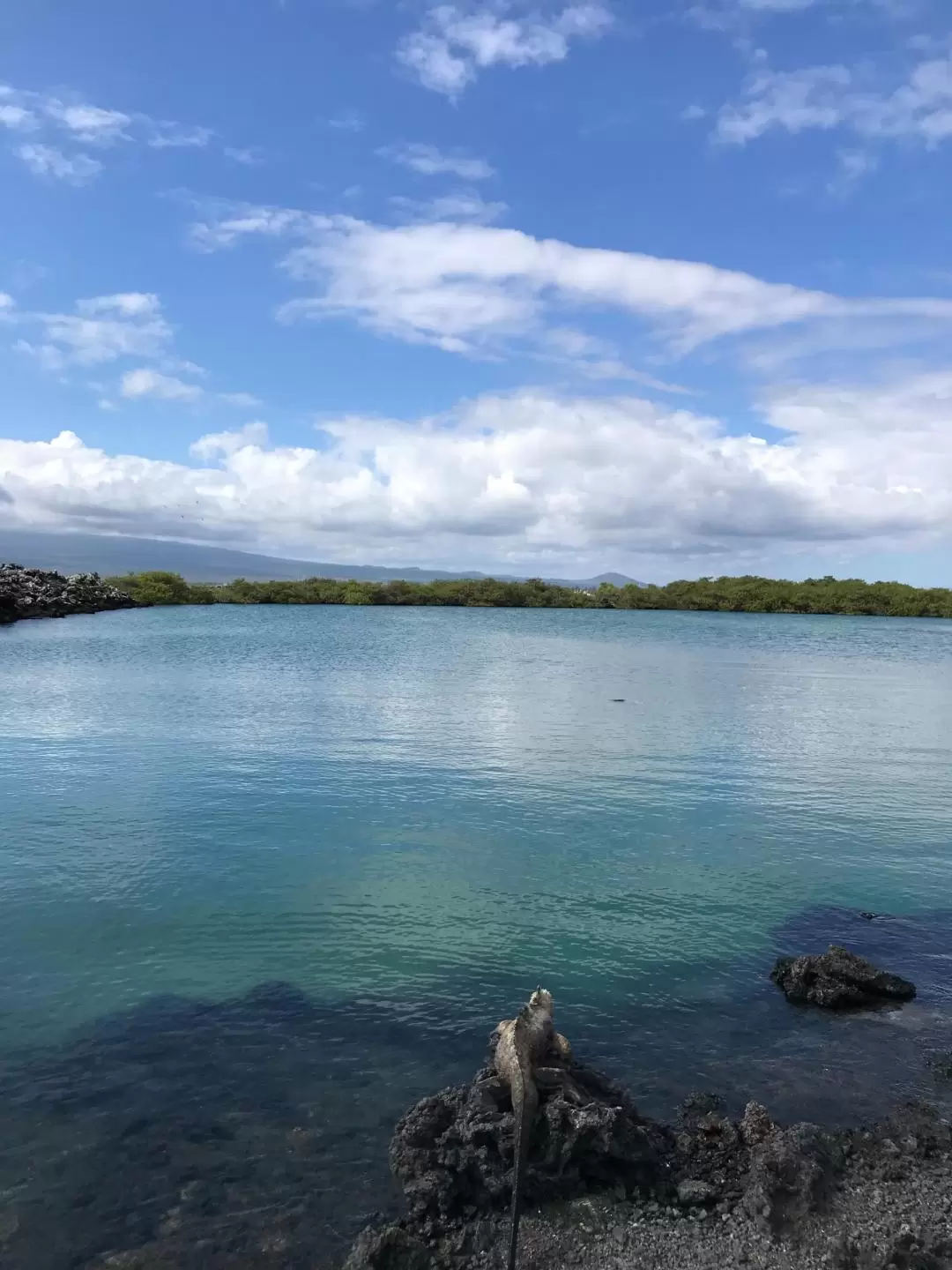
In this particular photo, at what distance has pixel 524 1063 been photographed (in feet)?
26.4

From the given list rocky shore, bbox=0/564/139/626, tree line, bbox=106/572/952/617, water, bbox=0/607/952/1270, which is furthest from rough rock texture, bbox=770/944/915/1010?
tree line, bbox=106/572/952/617

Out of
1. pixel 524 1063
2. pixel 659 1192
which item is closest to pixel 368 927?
pixel 524 1063

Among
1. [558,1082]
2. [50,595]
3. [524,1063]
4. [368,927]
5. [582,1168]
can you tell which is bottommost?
[368,927]

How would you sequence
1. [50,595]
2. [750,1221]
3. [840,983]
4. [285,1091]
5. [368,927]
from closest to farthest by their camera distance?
[750,1221]
[285,1091]
[840,983]
[368,927]
[50,595]

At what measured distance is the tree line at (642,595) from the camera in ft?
420

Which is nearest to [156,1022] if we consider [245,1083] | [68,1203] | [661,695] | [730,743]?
[245,1083]

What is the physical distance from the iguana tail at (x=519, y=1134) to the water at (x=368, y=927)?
1.32 metres

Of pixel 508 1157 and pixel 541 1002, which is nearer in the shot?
pixel 508 1157

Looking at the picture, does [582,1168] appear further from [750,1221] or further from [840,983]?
[840,983]

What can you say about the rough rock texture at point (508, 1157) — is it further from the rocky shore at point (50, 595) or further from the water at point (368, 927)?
the rocky shore at point (50, 595)

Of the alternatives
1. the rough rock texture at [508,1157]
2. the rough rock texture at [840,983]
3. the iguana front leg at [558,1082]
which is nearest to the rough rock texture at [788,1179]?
the rough rock texture at [508,1157]

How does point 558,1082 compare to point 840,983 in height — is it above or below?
above

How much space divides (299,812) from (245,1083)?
10357mm

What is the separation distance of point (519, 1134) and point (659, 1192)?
1.35 metres
